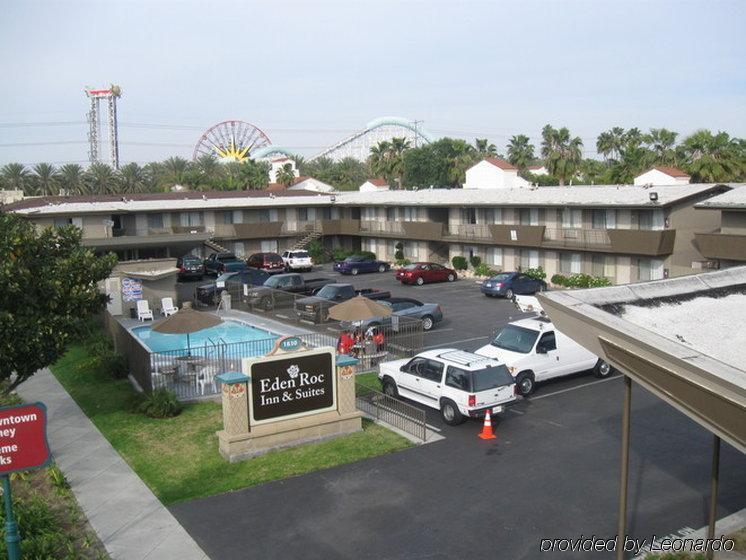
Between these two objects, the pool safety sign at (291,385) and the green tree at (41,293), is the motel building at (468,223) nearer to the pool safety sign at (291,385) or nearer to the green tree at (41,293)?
the green tree at (41,293)

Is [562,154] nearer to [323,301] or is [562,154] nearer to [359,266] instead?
[359,266]

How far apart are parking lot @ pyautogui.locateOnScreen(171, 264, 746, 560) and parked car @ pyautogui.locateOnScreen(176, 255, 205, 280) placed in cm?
3282

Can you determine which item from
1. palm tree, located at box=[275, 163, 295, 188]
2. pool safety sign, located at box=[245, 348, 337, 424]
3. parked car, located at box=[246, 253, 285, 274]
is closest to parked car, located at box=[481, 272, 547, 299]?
parked car, located at box=[246, 253, 285, 274]

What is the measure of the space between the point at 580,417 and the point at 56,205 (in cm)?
3949

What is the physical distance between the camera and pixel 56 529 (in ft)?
42.7

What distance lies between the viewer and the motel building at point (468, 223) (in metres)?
37.8

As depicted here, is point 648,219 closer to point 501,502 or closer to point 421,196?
point 421,196

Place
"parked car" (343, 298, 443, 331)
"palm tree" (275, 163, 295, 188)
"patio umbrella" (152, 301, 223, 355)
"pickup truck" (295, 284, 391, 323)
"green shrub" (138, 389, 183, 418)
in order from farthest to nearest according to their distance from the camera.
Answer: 1. "palm tree" (275, 163, 295, 188)
2. "pickup truck" (295, 284, 391, 323)
3. "parked car" (343, 298, 443, 331)
4. "patio umbrella" (152, 301, 223, 355)
5. "green shrub" (138, 389, 183, 418)

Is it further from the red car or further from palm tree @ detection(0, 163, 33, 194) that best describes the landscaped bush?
palm tree @ detection(0, 163, 33, 194)

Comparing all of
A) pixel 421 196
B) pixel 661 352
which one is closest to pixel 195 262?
pixel 421 196

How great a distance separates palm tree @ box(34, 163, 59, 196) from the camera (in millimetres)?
79812

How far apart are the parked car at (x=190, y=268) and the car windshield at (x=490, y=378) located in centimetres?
3383

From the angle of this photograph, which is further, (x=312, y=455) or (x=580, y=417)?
(x=580, y=417)

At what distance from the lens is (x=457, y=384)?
60.6 ft
